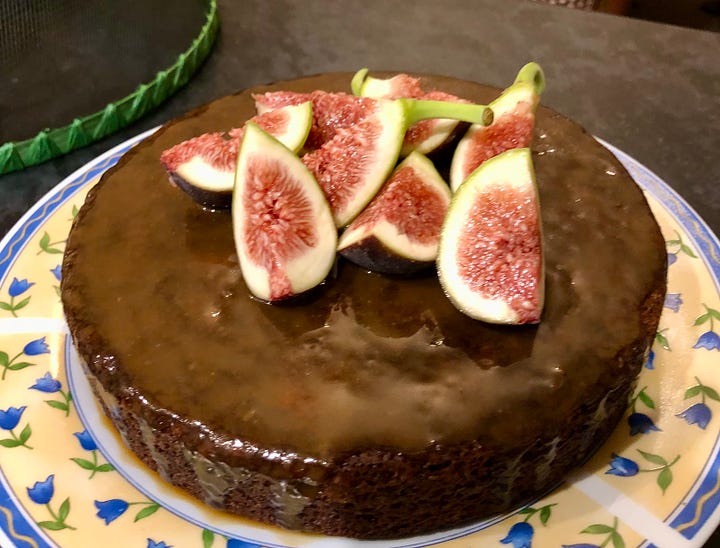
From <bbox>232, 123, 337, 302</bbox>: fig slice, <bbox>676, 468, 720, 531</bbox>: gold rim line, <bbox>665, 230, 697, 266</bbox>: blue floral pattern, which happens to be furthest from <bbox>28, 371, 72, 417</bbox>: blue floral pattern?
<bbox>665, 230, 697, 266</bbox>: blue floral pattern

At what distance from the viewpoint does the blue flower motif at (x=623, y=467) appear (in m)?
1.78

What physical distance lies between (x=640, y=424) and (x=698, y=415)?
0.15 meters

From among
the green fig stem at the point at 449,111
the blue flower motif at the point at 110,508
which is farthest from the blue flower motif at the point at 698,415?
the blue flower motif at the point at 110,508

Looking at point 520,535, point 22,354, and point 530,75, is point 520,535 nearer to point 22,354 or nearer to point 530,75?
point 530,75

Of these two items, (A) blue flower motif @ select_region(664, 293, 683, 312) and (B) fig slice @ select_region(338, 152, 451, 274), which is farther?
(A) blue flower motif @ select_region(664, 293, 683, 312)

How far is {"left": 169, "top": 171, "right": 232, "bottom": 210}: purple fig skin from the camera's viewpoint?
2.02m

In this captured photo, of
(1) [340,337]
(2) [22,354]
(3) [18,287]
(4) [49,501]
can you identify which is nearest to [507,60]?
(1) [340,337]

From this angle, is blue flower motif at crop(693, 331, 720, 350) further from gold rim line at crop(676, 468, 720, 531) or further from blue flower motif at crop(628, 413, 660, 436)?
gold rim line at crop(676, 468, 720, 531)

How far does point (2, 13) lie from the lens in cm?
266

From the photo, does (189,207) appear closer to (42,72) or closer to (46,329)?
(46,329)

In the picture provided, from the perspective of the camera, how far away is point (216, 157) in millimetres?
2053

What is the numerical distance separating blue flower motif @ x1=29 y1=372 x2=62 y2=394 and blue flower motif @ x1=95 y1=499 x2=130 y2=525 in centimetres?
40

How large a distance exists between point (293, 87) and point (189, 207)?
0.70 m

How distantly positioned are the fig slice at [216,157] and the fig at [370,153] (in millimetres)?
152
